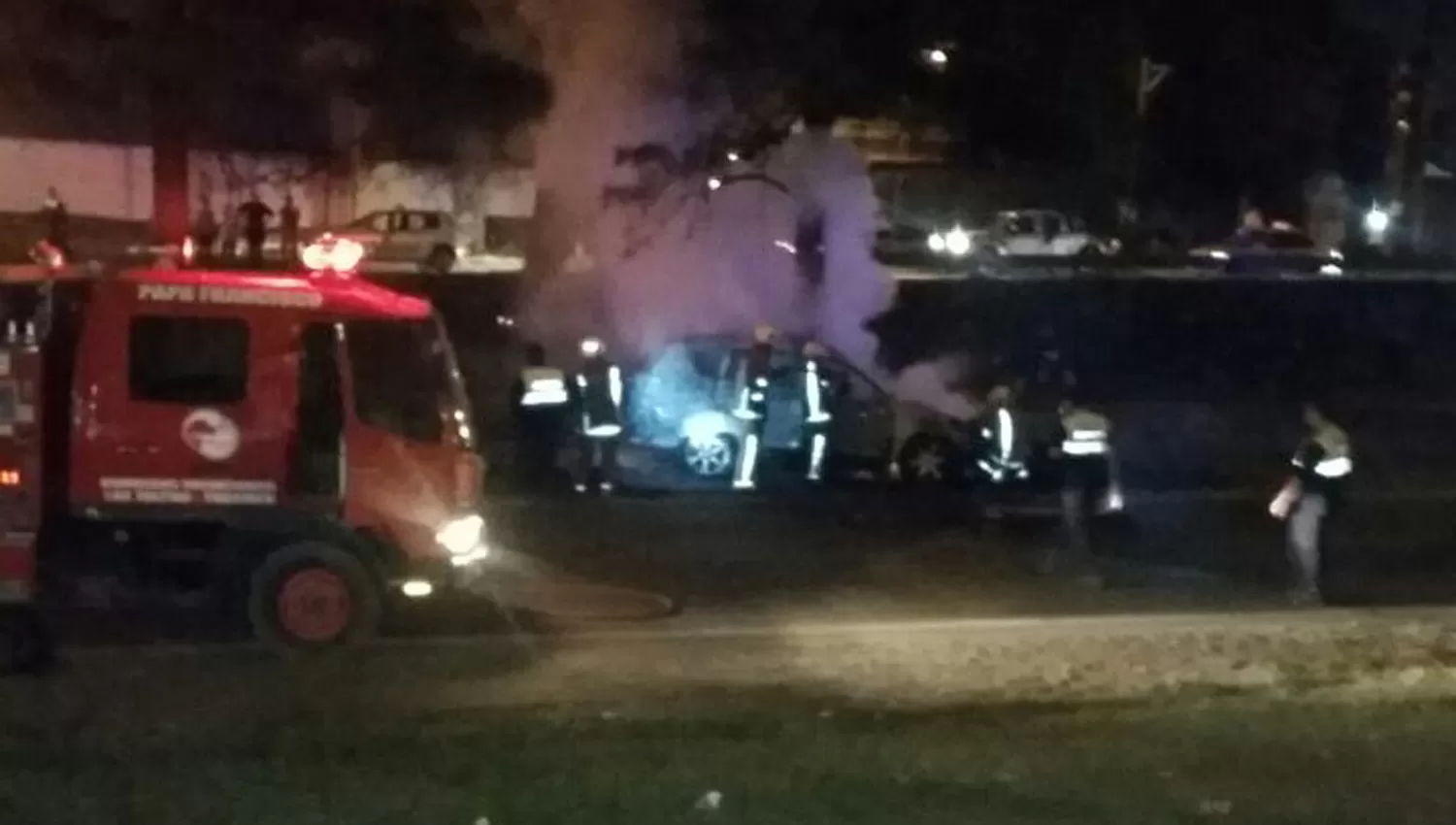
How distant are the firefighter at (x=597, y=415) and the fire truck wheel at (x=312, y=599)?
6257 millimetres

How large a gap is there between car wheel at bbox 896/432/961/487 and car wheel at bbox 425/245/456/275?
15.7 metres

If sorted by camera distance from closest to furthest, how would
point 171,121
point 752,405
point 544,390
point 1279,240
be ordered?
point 544,390 < point 752,405 < point 171,121 < point 1279,240

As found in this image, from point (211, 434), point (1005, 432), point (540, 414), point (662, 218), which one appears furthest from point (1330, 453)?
point (662, 218)

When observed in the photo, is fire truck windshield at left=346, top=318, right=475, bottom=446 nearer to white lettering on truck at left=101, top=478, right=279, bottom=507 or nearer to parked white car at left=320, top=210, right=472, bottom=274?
white lettering on truck at left=101, top=478, right=279, bottom=507

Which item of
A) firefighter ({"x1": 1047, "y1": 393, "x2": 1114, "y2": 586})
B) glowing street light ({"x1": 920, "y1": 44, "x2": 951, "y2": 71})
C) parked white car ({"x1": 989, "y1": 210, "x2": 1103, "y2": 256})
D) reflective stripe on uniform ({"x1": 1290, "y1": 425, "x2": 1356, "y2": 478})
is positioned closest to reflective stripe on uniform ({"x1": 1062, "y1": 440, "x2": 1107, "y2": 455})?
firefighter ({"x1": 1047, "y1": 393, "x2": 1114, "y2": 586})

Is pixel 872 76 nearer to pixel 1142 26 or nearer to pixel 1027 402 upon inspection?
pixel 1142 26

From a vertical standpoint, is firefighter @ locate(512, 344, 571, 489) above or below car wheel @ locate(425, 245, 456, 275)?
below

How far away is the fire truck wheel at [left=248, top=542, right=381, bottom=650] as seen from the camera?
463 inches

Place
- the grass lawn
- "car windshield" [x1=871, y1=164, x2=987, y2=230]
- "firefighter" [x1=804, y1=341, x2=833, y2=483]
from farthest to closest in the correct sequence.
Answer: "car windshield" [x1=871, y1=164, x2=987, y2=230], "firefighter" [x1=804, y1=341, x2=833, y2=483], the grass lawn

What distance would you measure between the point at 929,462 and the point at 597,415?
2.80m

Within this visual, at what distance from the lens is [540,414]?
59.4 feet

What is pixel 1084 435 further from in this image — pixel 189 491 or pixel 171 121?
pixel 171 121

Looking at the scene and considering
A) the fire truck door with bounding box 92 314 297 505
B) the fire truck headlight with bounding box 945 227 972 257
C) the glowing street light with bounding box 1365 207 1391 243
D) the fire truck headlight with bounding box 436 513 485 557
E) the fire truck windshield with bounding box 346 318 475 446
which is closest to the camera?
the fire truck door with bounding box 92 314 297 505

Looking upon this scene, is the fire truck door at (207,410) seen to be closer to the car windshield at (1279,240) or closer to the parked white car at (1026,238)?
the parked white car at (1026,238)
